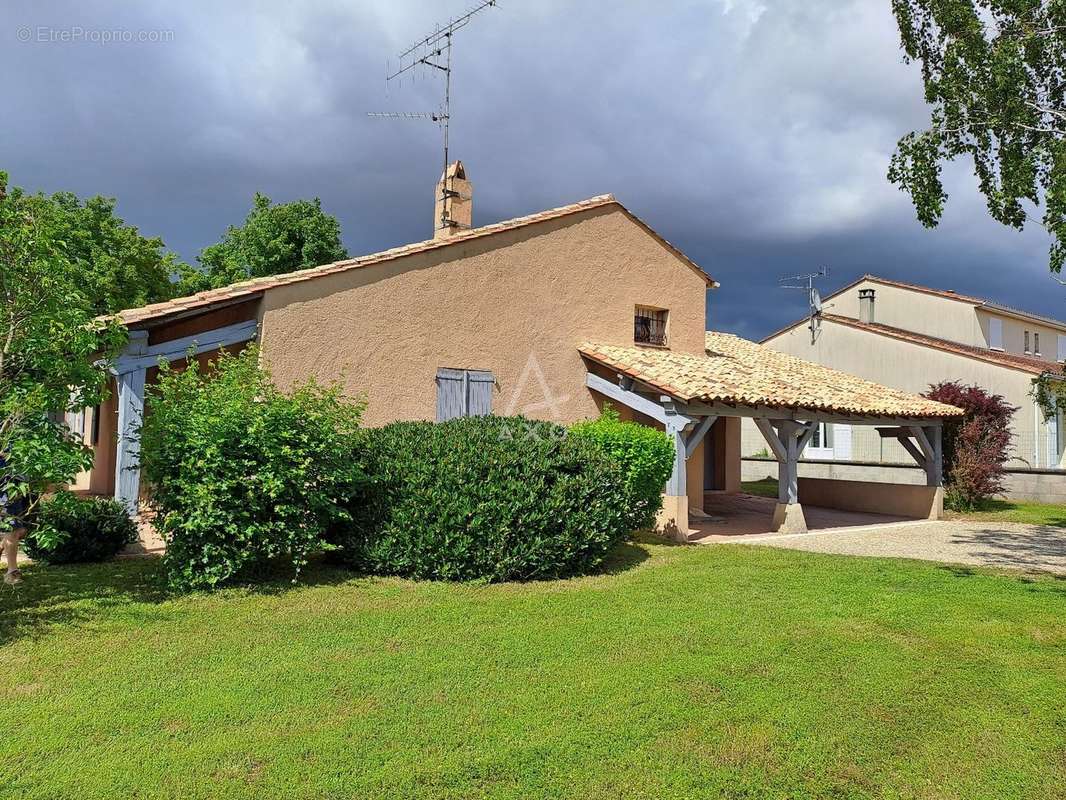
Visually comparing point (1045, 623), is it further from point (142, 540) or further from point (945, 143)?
point (142, 540)

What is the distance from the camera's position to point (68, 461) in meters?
6.38

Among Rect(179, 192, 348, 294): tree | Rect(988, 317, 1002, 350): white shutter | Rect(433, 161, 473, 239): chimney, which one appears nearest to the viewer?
Rect(433, 161, 473, 239): chimney

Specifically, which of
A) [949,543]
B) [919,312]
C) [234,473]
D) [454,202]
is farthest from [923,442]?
[919,312]

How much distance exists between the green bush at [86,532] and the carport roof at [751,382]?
7.86 m

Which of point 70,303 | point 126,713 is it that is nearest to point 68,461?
point 70,303

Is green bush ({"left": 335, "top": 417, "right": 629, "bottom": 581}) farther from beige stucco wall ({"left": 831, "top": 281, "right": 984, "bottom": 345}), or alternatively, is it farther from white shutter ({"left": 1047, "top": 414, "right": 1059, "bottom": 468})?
beige stucco wall ({"left": 831, "top": 281, "right": 984, "bottom": 345})

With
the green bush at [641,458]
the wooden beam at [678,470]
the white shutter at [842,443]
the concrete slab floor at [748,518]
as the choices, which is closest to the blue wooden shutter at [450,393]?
the green bush at [641,458]

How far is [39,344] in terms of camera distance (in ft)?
21.8

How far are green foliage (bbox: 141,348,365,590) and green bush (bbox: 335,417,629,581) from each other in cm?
52

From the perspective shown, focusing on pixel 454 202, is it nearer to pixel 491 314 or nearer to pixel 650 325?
pixel 491 314

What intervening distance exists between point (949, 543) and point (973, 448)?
6.44 m

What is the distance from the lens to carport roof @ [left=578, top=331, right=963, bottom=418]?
11.9 m

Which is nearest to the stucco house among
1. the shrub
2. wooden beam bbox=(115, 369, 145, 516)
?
wooden beam bbox=(115, 369, 145, 516)

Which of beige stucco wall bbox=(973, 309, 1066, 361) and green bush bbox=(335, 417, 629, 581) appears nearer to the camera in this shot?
green bush bbox=(335, 417, 629, 581)
